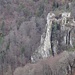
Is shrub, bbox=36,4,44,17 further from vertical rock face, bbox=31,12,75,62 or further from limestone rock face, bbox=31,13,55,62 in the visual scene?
vertical rock face, bbox=31,12,75,62

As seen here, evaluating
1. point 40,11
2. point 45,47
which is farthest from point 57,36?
point 40,11

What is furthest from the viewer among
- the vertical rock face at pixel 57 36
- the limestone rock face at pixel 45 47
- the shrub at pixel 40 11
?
the shrub at pixel 40 11

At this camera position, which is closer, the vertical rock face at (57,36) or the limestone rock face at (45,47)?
the vertical rock face at (57,36)

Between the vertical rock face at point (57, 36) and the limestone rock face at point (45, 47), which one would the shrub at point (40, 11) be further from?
the vertical rock face at point (57, 36)

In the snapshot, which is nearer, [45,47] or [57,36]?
[57,36]

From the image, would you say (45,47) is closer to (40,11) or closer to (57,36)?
(57,36)

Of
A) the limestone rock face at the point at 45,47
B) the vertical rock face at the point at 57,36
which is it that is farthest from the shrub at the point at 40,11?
the vertical rock face at the point at 57,36

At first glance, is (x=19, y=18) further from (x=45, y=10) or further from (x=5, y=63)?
(x=5, y=63)

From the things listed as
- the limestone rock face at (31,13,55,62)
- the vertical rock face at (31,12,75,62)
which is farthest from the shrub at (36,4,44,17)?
the vertical rock face at (31,12,75,62)

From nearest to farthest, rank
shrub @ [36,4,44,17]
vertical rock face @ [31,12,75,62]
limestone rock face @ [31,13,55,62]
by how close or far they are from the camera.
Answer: vertical rock face @ [31,12,75,62] < limestone rock face @ [31,13,55,62] < shrub @ [36,4,44,17]
